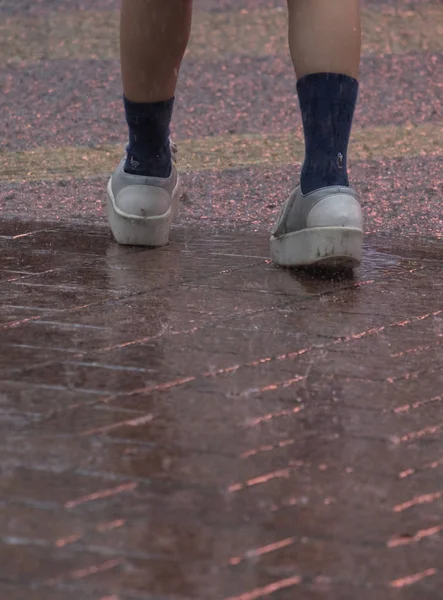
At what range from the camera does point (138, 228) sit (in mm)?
3084

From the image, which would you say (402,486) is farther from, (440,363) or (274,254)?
(274,254)

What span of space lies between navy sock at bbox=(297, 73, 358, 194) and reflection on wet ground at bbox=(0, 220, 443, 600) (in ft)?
0.75

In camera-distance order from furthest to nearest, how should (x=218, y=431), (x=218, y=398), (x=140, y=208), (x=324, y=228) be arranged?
1. (x=140, y=208)
2. (x=324, y=228)
3. (x=218, y=398)
4. (x=218, y=431)

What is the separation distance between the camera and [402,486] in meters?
1.69

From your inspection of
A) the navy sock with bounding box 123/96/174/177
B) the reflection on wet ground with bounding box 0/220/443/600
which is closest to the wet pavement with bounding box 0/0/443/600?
the reflection on wet ground with bounding box 0/220/443/600

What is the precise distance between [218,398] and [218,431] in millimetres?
149

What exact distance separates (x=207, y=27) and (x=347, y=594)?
577 cm

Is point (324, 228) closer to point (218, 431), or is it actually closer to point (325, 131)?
point (325, 131)

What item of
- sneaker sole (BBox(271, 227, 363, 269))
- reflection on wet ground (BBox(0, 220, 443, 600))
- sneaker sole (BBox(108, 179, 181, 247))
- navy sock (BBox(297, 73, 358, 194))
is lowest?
reflection on wet ground (BBox(0, 220, 443, 600))

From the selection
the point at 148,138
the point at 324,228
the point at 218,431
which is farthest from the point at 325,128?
the point at 218,431

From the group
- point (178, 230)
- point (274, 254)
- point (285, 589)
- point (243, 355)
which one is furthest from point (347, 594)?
point (178, 230)

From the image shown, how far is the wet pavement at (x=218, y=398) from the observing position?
1475 mm

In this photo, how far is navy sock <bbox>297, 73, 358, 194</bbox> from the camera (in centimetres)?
279

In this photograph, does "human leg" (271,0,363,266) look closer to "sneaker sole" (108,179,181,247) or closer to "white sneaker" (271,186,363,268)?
"white sneaker" (271,186,363,268)
